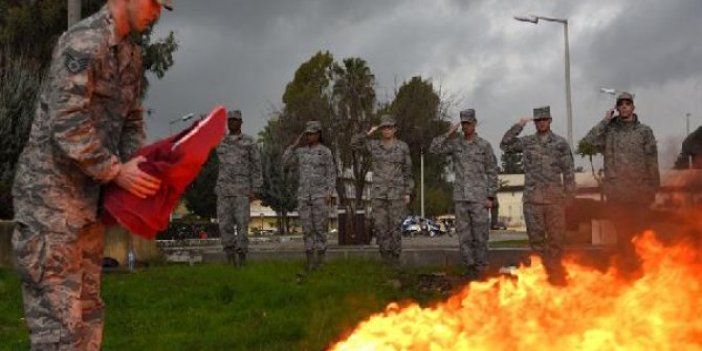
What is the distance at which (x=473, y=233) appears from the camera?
11258 mm

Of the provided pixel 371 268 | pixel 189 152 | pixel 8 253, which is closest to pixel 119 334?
pixel 189 152

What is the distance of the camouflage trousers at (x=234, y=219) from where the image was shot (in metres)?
12.4

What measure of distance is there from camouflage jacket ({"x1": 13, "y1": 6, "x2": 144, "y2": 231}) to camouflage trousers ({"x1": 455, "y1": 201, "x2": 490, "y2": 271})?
24.6ft

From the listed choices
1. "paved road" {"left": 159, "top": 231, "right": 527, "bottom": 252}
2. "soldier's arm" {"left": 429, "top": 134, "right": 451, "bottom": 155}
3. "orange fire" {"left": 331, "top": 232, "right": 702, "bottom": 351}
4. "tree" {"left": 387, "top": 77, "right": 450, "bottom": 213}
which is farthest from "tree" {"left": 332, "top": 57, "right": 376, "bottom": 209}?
"orange fire" {"left": 331, "top": 232, "right": 702, "bottom": 351}

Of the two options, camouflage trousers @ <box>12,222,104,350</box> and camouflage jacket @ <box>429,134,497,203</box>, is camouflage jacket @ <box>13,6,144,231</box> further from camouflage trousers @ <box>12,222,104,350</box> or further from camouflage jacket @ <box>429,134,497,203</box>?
camouflage jacket @ <box>429,134,497,203</box>

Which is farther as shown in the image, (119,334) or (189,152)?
(119,334)

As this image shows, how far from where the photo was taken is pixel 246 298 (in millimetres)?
9234

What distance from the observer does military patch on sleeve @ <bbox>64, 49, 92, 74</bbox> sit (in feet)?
13.1

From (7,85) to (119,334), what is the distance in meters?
17.7

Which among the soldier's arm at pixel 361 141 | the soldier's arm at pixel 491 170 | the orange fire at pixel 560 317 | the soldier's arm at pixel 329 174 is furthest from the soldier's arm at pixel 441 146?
the orange fire at pixel 560 317

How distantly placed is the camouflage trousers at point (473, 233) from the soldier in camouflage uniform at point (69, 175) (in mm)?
7420

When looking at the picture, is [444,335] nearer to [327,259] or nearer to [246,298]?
[246,298]

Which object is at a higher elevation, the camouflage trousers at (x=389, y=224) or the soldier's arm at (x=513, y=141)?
the soldier's arm at (x=513, y=141)

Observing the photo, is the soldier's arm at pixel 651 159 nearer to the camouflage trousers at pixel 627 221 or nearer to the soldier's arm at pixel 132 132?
the camouflage trousers at pixel 627 221
